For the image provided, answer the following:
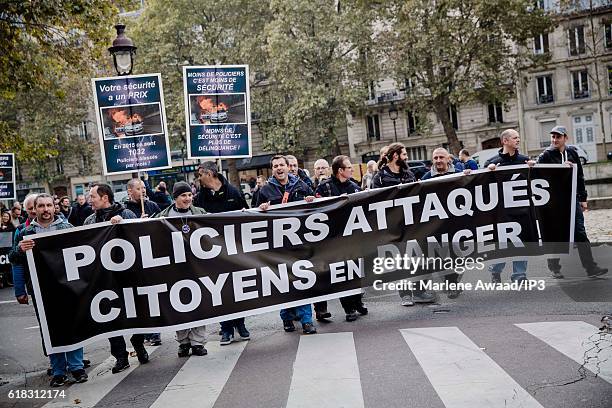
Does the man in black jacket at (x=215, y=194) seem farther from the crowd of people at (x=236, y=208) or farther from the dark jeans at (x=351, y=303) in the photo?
the dark jeans at (x=351, y=303)

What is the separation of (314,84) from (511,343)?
32.6 metres

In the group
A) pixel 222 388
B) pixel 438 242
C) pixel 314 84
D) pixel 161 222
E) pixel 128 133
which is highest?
pixel 314 84

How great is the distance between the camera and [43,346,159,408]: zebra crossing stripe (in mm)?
5848

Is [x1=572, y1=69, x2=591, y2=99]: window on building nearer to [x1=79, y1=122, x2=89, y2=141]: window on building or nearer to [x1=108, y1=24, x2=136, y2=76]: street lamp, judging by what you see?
[x1=79, y1=122, x2=89, y2=141]: window on building

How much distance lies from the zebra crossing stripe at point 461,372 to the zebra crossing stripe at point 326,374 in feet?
2.01

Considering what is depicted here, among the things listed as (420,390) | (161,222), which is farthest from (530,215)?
(161,222)

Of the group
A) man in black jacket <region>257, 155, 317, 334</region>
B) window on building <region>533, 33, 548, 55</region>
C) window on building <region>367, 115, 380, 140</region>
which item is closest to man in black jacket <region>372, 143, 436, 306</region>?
man in black jacket <region>257, 155, 317, 334</region>

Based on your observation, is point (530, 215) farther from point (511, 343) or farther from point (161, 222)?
point (161, 222)

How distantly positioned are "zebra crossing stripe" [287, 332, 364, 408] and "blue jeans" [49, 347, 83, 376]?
227 cm

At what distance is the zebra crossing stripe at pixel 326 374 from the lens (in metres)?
5.04

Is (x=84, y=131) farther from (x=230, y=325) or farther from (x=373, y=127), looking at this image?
(x=230, y=325)

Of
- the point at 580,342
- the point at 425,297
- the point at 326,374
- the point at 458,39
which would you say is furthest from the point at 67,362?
the point at 458,39

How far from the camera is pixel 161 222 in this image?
6.98 metres

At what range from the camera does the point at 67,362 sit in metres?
6.73
